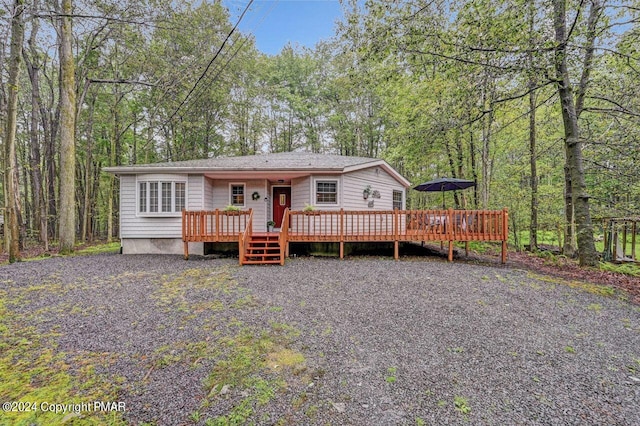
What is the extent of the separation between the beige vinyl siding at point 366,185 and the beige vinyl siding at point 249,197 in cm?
308

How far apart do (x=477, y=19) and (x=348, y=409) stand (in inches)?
294

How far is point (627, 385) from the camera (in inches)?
92.8

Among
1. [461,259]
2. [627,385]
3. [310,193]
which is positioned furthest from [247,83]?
[627,385]

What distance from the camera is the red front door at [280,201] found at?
32.6 ft

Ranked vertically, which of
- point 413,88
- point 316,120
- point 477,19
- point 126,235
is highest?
point 316,120

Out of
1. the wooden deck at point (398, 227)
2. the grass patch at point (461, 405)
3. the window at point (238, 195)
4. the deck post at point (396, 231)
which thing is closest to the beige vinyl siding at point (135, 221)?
the wooden deck at point (398, 227)

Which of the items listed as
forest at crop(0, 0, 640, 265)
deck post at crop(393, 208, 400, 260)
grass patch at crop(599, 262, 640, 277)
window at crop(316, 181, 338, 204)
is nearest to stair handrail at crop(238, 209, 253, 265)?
window at crop(316, 181, 338, 204)

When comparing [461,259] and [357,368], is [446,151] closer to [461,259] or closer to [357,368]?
[461,259]

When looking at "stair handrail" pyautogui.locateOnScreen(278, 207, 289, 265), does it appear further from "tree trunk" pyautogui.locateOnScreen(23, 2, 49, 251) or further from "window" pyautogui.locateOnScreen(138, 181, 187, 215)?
"tree trunk" pyautogui.locateOnScreen(23, 2, 49, 251)

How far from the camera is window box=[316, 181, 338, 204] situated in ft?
29.3

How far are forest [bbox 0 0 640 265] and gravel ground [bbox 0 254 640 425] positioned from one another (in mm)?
4236

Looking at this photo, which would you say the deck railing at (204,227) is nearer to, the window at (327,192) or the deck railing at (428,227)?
the deck railing at (428,227)

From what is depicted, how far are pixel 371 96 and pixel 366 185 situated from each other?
12049 mm

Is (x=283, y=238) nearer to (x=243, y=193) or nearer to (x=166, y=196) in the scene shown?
(x=243, y=193)
